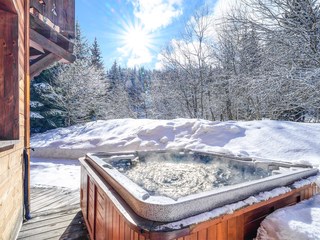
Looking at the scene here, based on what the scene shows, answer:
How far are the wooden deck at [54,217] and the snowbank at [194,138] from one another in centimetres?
228

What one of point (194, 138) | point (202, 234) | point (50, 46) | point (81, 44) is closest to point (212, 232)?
point (202, 234)

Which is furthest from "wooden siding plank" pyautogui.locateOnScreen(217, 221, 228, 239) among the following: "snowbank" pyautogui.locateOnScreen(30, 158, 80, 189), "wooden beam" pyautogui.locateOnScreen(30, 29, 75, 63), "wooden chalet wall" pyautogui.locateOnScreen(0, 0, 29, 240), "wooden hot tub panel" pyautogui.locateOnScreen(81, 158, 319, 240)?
"snowbank" pyautogui.locateOnScreen(30, 158, 80, 189)

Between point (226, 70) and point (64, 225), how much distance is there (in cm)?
863

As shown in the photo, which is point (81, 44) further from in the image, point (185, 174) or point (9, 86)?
point (185, 174)

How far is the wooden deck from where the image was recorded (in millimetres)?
2107

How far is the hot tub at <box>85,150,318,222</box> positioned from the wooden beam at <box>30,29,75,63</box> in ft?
4.81

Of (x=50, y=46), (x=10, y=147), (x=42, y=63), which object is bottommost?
(x=10, y=147)

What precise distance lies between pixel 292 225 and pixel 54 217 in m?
2.30

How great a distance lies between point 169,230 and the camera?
0.95m

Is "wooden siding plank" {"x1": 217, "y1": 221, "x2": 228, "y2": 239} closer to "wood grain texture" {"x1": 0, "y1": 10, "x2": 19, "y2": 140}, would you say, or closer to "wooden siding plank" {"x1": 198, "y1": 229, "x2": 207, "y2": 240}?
"wooden siding plank" {"x1": 198, "y1": 229, "x2": 207, "y2": 240}

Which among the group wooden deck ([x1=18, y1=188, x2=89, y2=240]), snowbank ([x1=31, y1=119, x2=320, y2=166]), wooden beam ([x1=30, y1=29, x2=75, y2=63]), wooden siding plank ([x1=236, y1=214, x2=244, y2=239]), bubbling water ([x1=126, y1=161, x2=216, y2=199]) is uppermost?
wooden beam ([x1=30, y1=29, x2=75, y2=63])

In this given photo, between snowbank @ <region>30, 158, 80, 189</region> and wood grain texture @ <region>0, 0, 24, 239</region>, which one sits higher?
wood grain texture @ <region>0, 0, 24, 239</region>

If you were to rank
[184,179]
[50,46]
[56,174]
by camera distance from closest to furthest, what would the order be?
[184,179] → [50,46] → [56,174]

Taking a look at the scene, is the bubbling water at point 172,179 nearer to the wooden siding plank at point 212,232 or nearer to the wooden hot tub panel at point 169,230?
the wooden hot tub panel at point 169,230
